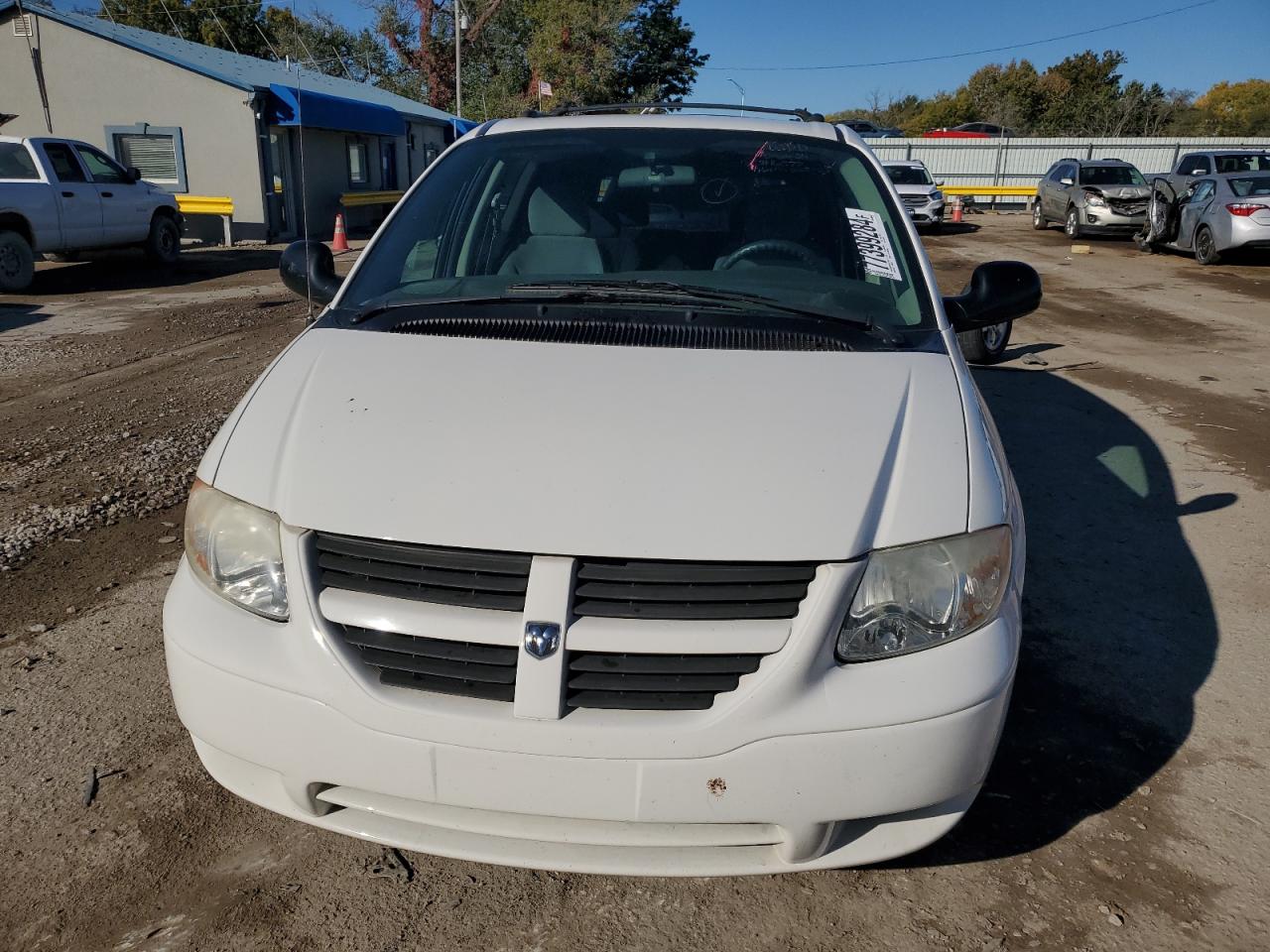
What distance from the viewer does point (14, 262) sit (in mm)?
12172

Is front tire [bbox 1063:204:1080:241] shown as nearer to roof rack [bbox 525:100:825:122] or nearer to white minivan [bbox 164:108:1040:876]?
roof rack [bbox 525:100:825:122]

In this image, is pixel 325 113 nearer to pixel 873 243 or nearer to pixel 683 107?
pixel 683 107

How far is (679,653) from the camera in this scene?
1.91 m

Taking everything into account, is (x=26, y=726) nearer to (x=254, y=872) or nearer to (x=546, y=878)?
(x=254, y=872)

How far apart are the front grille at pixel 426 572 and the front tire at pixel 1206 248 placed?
1781 centimetres

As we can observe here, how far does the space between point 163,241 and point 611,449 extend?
49.5ft

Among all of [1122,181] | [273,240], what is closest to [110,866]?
[273,240]

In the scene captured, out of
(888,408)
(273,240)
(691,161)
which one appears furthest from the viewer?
(273,240)

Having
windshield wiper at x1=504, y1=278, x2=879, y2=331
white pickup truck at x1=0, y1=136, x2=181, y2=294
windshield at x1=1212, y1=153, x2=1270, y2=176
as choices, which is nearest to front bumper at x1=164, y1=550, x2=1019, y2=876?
windshield wiper at x1=504, y1=278, x2=879, y2=331

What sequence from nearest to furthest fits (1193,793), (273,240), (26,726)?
(1193,793) → (26,726) → (273,240)

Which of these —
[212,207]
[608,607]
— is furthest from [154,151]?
[608,607]

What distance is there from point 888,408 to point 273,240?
20.4 m

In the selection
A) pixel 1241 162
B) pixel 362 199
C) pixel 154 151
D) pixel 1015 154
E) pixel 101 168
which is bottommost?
pixel 362 199

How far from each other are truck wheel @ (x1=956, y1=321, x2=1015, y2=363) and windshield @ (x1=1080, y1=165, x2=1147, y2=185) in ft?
53.4
